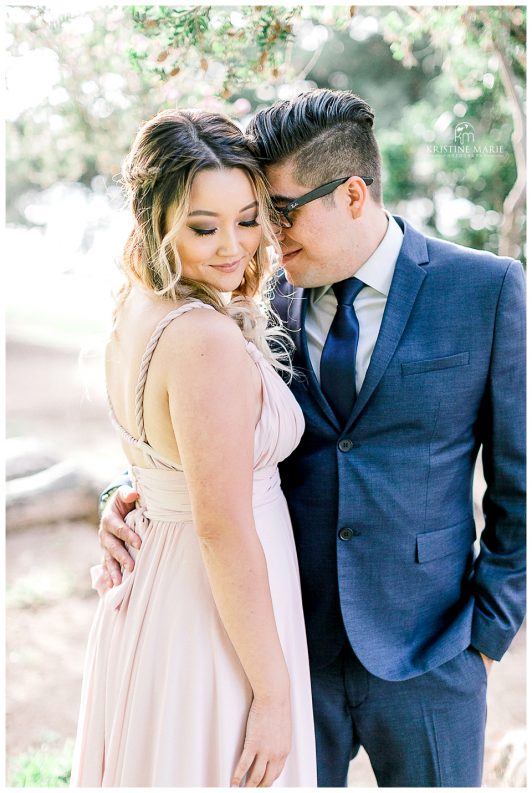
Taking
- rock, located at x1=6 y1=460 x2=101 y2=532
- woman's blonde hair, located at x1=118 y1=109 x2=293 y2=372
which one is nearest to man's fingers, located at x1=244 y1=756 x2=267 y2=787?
woman's blonde hair, located at x1=118 y1=109 x2=293 y2=372

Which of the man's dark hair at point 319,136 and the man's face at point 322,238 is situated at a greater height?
the man's dark hair at point 319,136

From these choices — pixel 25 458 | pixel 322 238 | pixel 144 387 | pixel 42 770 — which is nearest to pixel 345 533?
pixel 144 387

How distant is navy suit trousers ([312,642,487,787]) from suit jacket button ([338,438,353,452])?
1.78 feet

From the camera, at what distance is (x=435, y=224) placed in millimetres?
7473

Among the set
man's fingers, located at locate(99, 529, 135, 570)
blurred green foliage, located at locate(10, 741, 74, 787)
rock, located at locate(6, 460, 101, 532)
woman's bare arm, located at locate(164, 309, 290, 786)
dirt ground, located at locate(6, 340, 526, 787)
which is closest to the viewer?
woman's bare arm, located at locate(164, 309, 290, 786)

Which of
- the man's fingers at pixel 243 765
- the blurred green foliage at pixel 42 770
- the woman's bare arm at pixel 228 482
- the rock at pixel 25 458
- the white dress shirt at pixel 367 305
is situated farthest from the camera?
the rock at pixel 25 458

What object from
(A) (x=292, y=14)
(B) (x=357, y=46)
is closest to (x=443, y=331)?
(A) (x=292, y=14)

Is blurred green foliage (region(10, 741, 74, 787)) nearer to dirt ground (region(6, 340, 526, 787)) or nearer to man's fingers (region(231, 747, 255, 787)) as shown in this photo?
dirt ground (region(6, 340, 526, 787))

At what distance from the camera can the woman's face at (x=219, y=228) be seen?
5.76ft

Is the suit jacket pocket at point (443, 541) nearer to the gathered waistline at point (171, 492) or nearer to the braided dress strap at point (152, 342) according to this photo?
the gathered waistline at point (171, 492)

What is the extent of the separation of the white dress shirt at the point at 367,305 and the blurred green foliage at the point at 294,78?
1.15 m

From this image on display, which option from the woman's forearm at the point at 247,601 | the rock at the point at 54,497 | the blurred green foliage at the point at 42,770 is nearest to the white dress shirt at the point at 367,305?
the woman's forearm at the point at 247,601

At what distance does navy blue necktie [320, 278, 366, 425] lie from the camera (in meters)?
2.03

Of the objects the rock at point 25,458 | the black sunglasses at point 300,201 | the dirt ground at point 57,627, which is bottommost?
the dirt ground at point 57,627
